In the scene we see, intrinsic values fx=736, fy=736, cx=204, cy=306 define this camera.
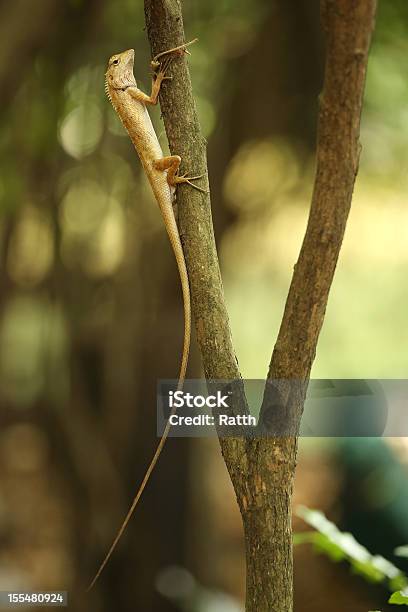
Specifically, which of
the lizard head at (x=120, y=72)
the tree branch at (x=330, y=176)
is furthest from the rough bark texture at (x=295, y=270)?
the lizard head at (x=120, y=72)

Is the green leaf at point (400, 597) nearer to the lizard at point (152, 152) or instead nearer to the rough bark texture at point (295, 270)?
the rough bark texture at point (295, 270)

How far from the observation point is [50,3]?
1.33 m

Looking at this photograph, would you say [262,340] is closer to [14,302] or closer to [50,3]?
[14,302]

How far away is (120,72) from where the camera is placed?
1.00 m

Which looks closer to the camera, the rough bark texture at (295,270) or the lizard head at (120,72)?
the rough bark texture at (295,270)

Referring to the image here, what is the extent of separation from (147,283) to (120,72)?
563 mm

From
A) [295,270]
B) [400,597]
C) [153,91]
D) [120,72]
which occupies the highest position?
[120,72]

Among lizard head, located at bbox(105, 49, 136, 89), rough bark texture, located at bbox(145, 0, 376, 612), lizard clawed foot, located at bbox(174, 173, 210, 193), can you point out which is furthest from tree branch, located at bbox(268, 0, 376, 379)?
lizard head, located at bbox(105, 49, 136, 89)

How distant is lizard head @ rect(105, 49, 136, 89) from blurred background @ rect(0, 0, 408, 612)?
0.19 m

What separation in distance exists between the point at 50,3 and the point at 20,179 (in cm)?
34

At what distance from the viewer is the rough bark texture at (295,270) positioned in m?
0.50

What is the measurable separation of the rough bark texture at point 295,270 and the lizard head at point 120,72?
0.32 metres

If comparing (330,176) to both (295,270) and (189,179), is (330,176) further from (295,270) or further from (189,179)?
(189,179)

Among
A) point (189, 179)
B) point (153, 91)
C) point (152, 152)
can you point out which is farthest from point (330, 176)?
point (152, 152)
